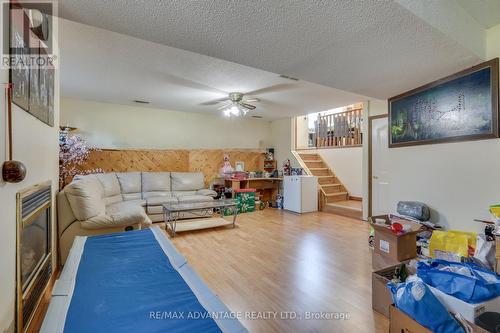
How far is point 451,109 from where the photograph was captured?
2.55m

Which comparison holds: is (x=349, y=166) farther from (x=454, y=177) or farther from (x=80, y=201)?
(x=80, y=201)

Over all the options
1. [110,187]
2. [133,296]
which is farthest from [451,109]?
[110,187]

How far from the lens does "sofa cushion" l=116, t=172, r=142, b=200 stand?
15.9ft

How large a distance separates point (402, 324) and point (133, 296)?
168 centimetres

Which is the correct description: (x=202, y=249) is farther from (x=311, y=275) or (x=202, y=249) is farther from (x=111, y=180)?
(x=111, y=180)


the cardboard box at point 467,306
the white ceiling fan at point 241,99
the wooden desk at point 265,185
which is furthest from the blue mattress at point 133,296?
the wooden desk at point 265,185

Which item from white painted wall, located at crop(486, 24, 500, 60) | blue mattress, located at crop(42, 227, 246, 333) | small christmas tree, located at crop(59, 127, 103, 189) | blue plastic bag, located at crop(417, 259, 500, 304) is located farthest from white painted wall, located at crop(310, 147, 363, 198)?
small christmas tree, located at crop(59, 127, 103, 189)

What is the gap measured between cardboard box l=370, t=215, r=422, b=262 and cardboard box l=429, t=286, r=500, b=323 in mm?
947

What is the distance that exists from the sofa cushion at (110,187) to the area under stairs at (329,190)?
442 centimetres

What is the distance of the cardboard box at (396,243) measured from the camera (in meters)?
2.39

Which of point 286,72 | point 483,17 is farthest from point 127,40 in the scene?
point 483,17

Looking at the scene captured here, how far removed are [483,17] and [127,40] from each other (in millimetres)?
3360

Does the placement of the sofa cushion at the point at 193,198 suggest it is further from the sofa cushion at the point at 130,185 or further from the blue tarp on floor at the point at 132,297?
the blue tarp on floor at the point at 132,297

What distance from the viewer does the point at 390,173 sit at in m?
3.46
